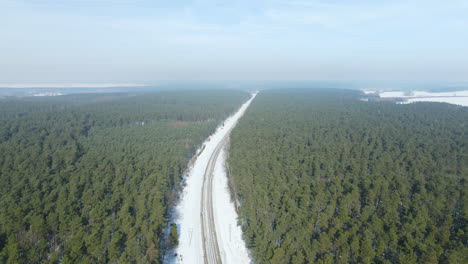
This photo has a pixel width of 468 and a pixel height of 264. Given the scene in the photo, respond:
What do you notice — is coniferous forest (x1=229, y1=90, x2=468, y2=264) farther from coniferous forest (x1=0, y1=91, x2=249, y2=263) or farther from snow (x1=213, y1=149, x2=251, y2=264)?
coniferous forest (x1=0, y1=91, x2=249, y2=263)

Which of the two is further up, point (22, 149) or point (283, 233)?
point (22, 149)

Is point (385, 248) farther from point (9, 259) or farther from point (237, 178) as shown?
point (9, 259)

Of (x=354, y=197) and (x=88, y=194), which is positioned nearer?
(x=354, y=197)

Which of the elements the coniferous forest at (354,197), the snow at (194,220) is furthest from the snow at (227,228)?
the coniferous forest at (354,197)

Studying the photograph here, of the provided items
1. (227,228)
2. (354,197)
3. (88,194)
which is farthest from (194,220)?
(354,197)

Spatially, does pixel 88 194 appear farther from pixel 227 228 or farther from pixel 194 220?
pixel 227 228

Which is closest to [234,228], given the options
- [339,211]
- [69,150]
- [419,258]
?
[339,211]
